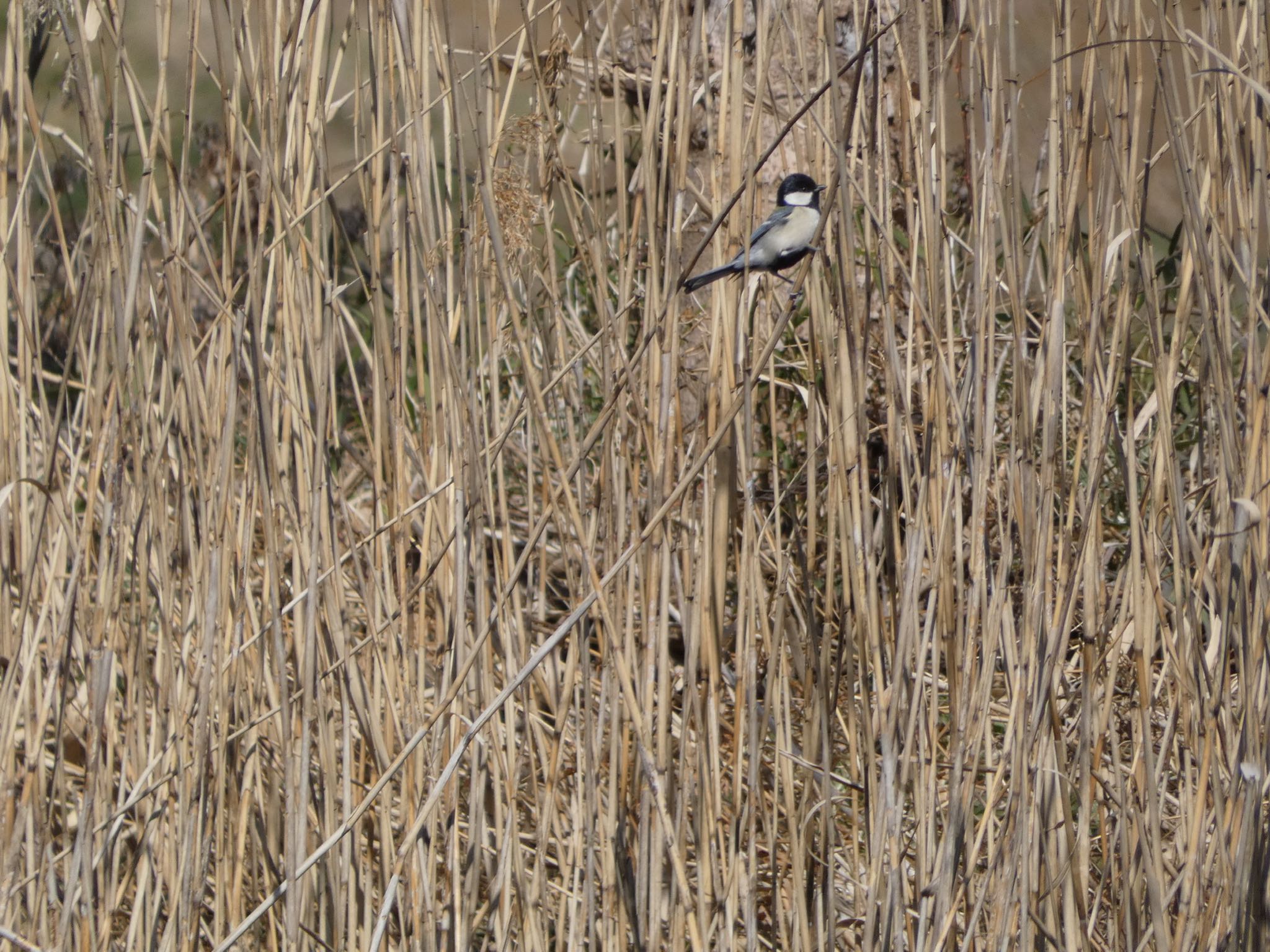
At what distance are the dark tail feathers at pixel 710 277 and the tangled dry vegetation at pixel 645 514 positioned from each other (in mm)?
19

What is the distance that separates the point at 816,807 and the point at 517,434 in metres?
1.19

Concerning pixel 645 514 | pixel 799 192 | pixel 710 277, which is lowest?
pixel 645 514

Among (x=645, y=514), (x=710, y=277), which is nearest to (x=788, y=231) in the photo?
(x=710, y=277)

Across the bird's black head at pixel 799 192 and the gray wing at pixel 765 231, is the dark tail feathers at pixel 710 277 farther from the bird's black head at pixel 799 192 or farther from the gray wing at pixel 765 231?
the bird's black head at pixel 799 192

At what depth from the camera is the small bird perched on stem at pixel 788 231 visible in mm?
1228

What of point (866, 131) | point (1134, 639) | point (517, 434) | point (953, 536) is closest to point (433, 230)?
point (866, 131)

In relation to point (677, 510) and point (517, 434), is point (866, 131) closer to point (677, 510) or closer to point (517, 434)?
point (677, 510)

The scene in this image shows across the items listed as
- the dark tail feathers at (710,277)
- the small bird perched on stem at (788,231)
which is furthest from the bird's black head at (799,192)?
the dark tail feathers at (710,277)

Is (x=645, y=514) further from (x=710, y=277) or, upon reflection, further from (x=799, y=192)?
(x=799, y=192)

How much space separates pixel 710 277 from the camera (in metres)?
1.16

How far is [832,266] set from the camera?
1151 mm

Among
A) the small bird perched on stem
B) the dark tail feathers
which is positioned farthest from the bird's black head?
the dark tail feathers

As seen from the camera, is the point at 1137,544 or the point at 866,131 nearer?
the point at 1137,544

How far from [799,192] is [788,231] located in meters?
0.07
